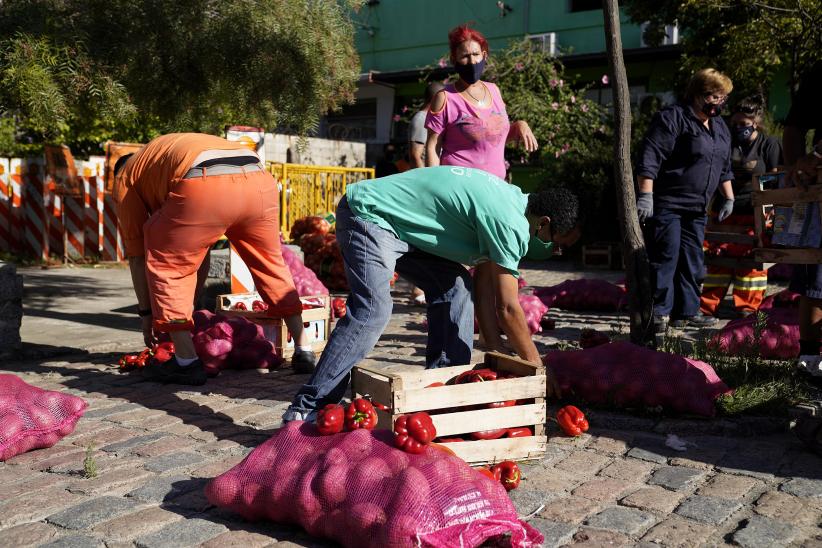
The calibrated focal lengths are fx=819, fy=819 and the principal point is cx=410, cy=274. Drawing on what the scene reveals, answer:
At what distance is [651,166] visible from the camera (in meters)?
6.96

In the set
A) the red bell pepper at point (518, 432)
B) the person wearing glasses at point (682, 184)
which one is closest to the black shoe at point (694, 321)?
the person wearing glasses at point (682, 184)

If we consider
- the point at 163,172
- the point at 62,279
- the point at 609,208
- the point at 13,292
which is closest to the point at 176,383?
the point at 163,172

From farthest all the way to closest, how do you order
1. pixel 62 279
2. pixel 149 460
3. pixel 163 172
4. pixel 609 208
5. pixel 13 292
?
pixel 609 208, pixel 62 279, pixel 13 292, pixel 163 172, pixel 149 460

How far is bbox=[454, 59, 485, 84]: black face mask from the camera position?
5574 mm

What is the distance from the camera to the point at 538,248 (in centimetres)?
388

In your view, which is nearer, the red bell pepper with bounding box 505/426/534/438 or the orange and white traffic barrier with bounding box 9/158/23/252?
the red bell pepper with bounding box 505/426/534/438

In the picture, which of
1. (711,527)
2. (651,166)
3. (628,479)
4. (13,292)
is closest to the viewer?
(711,527)

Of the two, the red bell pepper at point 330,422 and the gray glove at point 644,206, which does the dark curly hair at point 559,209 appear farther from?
the gray glove at point 644,206

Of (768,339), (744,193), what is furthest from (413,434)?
(744,193)

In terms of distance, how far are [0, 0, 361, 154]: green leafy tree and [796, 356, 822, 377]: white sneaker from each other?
4.66 meters

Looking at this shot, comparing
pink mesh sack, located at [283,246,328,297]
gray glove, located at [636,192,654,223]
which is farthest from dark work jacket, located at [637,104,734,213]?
pink mesh sack, located at [283,246,328,297]

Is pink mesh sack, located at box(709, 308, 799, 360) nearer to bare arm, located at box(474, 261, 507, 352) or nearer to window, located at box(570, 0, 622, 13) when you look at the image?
bare arm, located at box(474, 261, 507, 352)

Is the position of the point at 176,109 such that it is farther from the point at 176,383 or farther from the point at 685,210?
the point at 685,210

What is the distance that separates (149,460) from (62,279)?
357 inches
